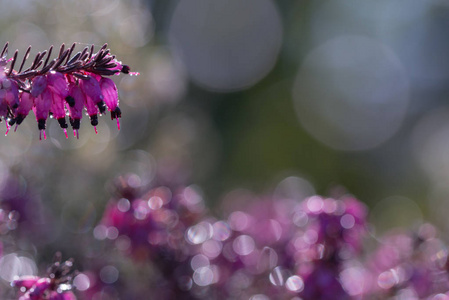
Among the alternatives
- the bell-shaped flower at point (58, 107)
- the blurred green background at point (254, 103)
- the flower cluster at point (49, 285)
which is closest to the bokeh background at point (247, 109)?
the blurred green background at point (254, 103)

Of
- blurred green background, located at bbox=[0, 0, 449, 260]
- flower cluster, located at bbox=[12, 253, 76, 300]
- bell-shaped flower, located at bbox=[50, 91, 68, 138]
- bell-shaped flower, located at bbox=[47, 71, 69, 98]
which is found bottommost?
blurred green background, located at bbox=[0, 0, 449, 260]

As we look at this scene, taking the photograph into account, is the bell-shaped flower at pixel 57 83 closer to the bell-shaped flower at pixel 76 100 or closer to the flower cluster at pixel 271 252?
the bell-shaped flower at pixel 76 100

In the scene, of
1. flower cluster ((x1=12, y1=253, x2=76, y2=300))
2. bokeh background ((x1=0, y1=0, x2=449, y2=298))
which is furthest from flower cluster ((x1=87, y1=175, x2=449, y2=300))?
flower cluster ((x1=12, y1=253, x2=76, y2=300))

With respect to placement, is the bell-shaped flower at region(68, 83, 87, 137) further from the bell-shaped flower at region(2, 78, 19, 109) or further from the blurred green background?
the blurred green background

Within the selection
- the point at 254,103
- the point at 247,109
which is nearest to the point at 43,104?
the point at 247,109

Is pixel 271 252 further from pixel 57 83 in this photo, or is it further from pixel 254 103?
pixel 254 103

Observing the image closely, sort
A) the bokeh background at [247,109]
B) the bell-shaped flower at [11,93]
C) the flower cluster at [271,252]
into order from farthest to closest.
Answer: the bokeh background at [247,109], the flower cluster at [271,252], the bell-shaped flower at [11,93]
